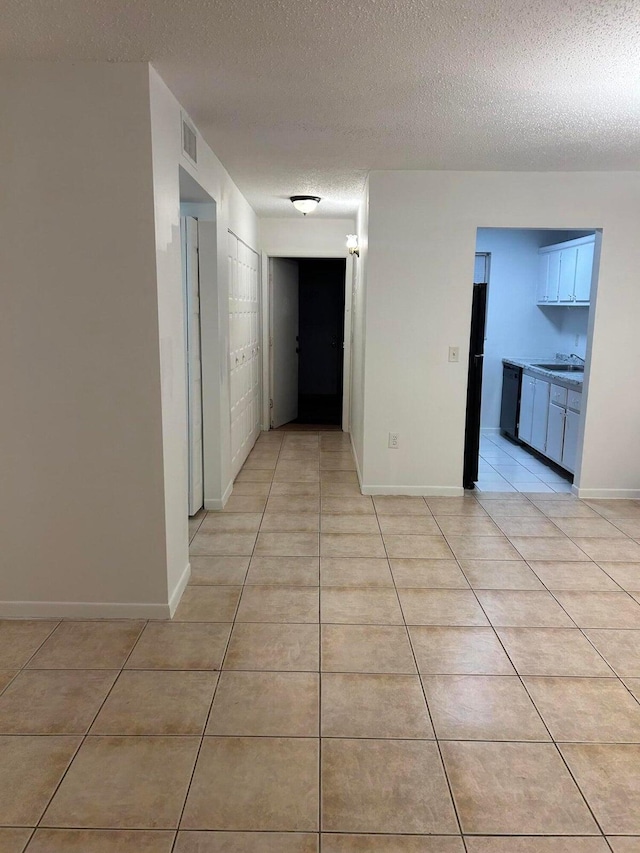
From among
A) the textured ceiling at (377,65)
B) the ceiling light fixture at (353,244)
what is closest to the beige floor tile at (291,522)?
the textured ceiling at (377,65)

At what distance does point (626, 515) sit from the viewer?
455 cm

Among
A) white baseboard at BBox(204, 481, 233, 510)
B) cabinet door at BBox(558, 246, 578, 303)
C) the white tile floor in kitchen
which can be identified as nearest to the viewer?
white baseboard at BBox(204, 481, 233, 510)

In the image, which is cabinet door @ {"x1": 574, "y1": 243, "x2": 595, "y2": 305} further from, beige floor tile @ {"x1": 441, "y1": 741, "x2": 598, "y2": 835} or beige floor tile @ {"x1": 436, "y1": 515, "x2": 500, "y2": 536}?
beige floor tile @ {"x1": 441, "y1": 741, "x2": 598, "y2": 835}

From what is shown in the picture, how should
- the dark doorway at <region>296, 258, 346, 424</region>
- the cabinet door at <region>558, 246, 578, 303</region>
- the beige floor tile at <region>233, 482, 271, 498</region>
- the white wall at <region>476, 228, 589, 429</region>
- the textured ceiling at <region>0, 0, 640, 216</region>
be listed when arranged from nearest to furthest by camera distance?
the textured ceiling at <region>0, 0, 640, 216</region> < the beige floor tile at <region>233, 482, 271, 498</region> < the cabinet door at <region>558, 246, 578, 303</region> < the white wall at <region>476, 228, 589, 429</region> < the dark doorway at <region>296, 258, 346, 424</region>

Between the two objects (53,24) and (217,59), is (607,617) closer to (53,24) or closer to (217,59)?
(217,59)

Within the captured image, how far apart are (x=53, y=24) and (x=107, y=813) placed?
8.32 ft

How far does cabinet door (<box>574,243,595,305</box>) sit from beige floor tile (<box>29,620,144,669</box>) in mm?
4850

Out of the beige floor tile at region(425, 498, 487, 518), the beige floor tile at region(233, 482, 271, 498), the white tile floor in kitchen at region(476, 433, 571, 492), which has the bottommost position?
the beige floor tile at region(233, 482, 271, 498)

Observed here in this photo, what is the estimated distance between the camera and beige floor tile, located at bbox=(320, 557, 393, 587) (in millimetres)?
3398

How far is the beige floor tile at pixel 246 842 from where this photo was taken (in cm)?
171

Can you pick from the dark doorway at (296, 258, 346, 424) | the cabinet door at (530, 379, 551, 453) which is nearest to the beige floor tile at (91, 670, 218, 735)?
the cabinet door at (530, 379, 551, 453)

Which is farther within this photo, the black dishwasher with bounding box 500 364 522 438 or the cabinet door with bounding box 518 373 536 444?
the black dishwasher with bounding box 500 364 522 438

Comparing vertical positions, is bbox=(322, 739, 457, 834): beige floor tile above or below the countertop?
below

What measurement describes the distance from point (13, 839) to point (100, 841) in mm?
239
